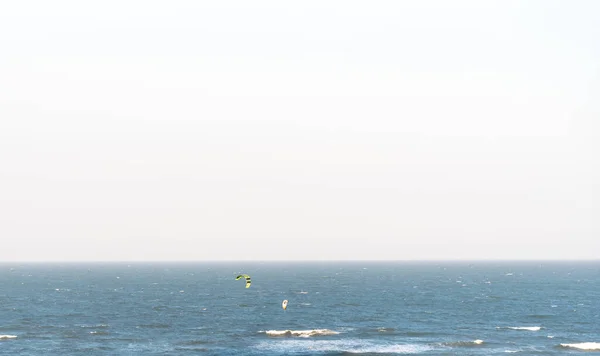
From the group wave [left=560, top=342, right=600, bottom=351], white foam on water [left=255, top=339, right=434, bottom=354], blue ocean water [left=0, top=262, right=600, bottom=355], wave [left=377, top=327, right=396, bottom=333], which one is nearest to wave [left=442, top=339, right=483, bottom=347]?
blue ocean water [left=0, top=262, right=600, bottom=355]

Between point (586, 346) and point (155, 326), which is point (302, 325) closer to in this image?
point (155, 326)

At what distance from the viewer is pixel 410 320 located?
12519 cm

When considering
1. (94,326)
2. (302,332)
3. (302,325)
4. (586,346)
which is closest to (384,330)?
(302,332)

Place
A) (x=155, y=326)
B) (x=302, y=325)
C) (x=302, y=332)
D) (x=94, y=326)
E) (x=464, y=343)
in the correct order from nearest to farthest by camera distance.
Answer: (x=464, y=343)
(x=302, y=332)
(x=155, y=326)
(x=94, y=326)
(x=302, y=325)

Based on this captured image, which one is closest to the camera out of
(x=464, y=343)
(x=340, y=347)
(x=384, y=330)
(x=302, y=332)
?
(x=340, y=347)

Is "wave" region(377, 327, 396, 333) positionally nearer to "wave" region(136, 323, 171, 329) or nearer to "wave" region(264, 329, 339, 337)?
"wave" region(264, 329, 339, 337)

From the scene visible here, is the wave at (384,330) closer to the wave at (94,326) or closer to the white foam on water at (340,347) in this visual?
the white foam on water at (340,347)

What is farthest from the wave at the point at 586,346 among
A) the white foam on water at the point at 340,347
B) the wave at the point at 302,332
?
the wave at the point at 302,332

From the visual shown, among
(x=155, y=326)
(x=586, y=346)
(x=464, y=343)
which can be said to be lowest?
(x=586, y=346)

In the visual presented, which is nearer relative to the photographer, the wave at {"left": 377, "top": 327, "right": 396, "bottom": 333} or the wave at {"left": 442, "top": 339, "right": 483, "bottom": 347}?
the wave at {"left": 442, "top": 339, "right": 483, "bottom": 347}

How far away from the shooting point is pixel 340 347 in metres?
92.7

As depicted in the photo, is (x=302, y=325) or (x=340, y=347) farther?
(x=302, y=325)

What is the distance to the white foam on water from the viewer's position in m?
90.4

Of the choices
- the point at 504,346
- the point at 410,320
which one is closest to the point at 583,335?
the point at 504,346
